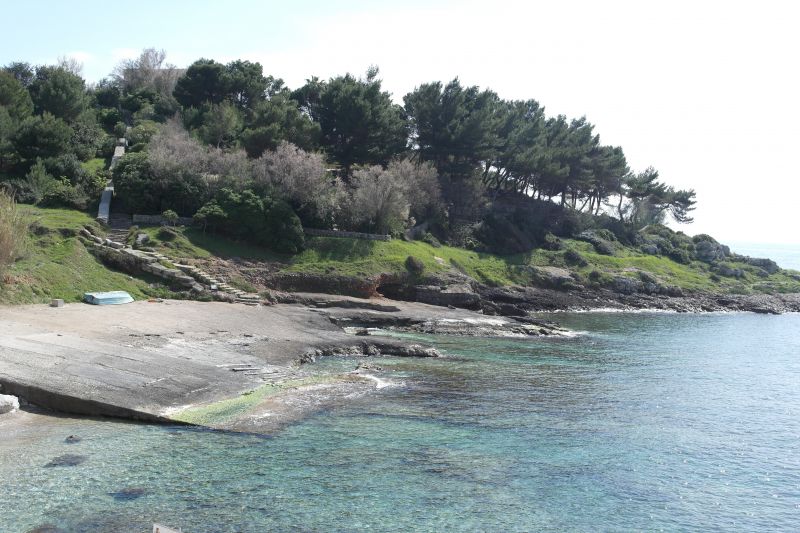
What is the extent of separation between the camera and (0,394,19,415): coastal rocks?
22.2 meters

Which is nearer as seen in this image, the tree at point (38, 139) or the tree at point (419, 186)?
the tree at point (38, 139)

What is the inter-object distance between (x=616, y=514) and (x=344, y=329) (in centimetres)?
2897

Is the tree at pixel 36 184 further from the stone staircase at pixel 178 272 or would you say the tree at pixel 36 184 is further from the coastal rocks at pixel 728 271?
Result: the coastal rocks at pixel 728 271

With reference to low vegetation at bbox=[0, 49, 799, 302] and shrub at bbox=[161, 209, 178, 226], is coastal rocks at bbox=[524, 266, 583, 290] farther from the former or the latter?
shrub at bbox=[161, 209, 178, 226]

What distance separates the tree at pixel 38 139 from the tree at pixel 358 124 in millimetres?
30319

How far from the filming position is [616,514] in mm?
18406

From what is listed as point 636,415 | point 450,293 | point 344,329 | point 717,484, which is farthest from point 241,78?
point 717,484

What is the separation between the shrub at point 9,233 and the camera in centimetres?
3566

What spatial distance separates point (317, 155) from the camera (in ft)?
219

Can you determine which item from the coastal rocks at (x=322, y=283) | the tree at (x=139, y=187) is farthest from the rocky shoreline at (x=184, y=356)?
the tree at (x=139, y=187)

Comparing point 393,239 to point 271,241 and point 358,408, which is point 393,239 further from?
point 358,408

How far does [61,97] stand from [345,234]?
4209cm

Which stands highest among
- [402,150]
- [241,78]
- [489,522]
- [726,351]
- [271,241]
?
[241,78]

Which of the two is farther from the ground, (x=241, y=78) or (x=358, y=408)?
(x=241, y=78)
